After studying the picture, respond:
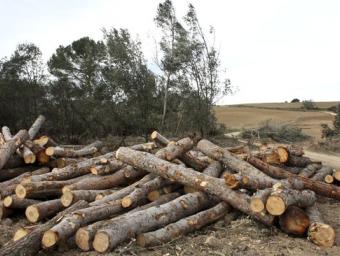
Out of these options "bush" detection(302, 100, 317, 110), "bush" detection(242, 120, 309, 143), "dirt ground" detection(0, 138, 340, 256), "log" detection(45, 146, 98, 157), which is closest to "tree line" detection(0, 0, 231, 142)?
"bush" detection(242, 120, 309, 143)

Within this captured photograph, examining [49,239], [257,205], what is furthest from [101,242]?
[257,205]

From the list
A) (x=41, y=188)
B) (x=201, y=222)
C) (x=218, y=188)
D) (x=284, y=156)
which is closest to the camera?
(x=201, y=222)

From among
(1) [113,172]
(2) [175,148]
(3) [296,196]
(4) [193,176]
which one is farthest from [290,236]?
(1) [113,172]

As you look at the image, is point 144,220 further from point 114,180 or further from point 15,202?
point 15,202

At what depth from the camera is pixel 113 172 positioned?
9.76m

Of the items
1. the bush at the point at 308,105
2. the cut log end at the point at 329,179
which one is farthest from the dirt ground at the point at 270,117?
the cut log end at the point at 329,179

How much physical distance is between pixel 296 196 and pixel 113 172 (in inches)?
158

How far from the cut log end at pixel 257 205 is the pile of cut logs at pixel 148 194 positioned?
16 mm

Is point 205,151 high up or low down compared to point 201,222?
up

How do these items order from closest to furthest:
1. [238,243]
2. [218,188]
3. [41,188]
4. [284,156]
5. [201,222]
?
1. [238,243]
2. [201,222]
3. [218,188]
4. [41,188]
5. [284,156]

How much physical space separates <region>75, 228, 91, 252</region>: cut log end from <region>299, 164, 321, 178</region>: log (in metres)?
5.82

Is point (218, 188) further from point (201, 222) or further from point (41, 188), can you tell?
point (41, 188)

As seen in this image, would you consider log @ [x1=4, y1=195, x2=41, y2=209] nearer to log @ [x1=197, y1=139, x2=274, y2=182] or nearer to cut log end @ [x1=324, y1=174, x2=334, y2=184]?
log @ [x1=197, y1=139, x2=274, y2=182]

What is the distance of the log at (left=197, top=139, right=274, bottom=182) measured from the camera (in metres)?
8.67
